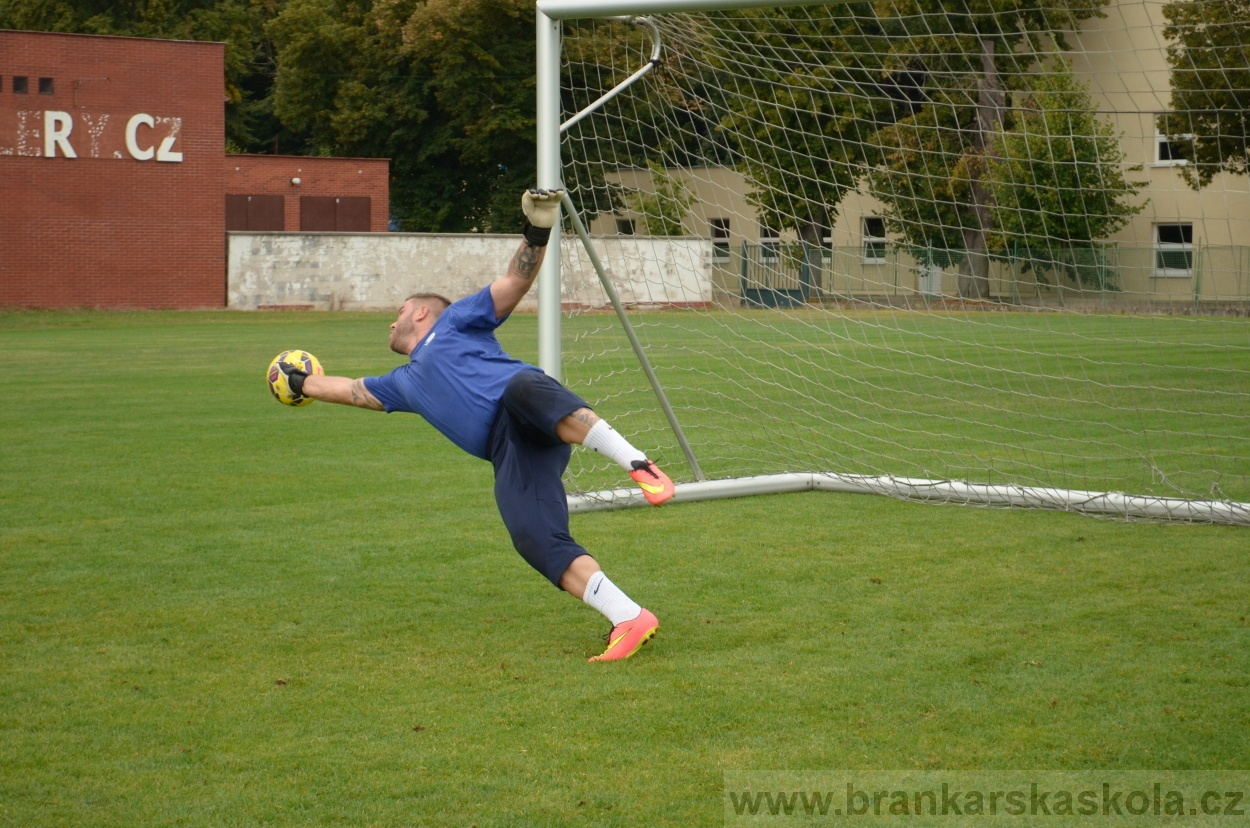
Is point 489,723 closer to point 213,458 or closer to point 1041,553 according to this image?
point 1041,553

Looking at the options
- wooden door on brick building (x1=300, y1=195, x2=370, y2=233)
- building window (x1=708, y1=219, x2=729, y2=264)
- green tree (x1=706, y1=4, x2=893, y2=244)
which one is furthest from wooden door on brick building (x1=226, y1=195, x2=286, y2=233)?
green tree (x1=706, y1=4, x2=893, y2=244)

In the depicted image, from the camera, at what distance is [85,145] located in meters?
31.2

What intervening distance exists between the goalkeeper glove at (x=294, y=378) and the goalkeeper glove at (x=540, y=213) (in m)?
1.32

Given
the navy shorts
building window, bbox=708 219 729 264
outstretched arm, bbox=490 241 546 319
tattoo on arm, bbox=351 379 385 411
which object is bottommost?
the navy shorts

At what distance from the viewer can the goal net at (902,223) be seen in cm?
870

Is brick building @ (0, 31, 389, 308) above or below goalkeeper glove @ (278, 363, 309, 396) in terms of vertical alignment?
above

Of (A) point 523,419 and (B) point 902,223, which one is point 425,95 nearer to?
(B) point 902,223

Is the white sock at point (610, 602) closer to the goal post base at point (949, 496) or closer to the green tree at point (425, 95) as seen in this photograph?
the goal post base at point (949, 496)

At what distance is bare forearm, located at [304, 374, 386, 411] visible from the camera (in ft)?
18.2

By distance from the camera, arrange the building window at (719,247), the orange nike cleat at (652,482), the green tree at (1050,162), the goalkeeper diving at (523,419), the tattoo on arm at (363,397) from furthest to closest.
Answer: the green tree at (1050,162), the building window at (719,247), the tattoo on arm at (363,397), the goalkeeper diving at (523,419), the orange nike cleat at (652,482)

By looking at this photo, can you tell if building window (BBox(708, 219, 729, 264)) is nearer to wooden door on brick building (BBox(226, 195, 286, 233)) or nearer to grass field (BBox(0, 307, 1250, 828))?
grass field (BBox(0, 307, 1250, 828))

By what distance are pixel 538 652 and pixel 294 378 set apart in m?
1.75

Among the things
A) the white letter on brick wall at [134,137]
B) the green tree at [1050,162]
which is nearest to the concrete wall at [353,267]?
the white letter on brick wall at [134,137]

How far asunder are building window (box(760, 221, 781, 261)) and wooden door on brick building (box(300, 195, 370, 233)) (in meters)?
28.2
